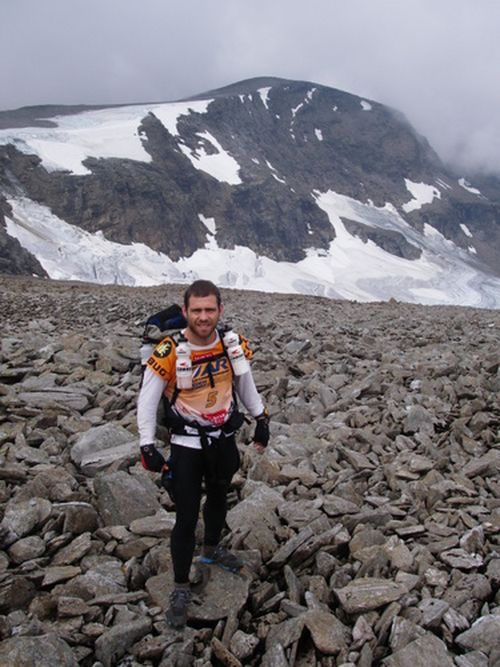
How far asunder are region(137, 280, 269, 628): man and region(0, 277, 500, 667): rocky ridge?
0.44m

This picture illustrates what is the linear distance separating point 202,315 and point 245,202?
4188 inches

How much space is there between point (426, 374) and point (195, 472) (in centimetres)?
636

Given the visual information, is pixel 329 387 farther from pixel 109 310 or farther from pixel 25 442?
pixel 109 310

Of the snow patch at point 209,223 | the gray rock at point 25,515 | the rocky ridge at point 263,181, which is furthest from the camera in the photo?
the snow patch at point 209,223

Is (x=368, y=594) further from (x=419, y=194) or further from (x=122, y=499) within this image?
(x=419, y=194)

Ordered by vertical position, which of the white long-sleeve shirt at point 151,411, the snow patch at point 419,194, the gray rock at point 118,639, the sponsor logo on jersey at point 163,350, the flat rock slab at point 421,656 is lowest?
the gray rock at point 118,639

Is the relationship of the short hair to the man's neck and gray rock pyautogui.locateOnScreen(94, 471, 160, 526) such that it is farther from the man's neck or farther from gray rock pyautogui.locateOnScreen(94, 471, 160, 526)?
gray rock pyautogui.locateOnScreen(94, 471, 160, 526)

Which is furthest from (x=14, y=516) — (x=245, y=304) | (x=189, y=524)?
(x=245, y=304)

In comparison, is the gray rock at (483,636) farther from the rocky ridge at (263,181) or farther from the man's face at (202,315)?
the rocky ridge at (263,181)

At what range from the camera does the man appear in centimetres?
344

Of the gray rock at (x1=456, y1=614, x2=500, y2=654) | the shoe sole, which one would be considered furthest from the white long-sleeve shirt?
the gray rock at (x1=456, y1=614, x2=500, y2=654)

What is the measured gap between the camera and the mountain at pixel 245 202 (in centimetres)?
6812

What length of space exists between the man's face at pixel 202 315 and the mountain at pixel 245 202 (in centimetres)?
4506

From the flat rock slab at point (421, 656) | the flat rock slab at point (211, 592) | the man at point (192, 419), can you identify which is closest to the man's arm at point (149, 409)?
the man at point (192, 419)
